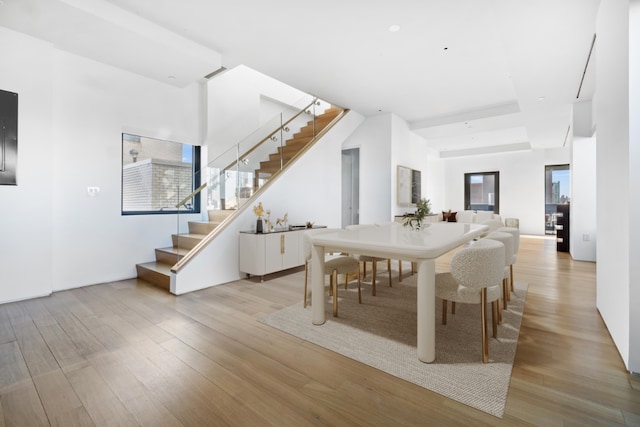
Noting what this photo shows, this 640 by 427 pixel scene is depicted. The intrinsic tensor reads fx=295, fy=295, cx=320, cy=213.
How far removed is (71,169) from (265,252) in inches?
107

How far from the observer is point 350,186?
7266 millimetres

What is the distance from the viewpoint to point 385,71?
446cm

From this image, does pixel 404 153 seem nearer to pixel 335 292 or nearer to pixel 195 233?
pixel 195 233

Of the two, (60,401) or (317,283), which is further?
(317,283)

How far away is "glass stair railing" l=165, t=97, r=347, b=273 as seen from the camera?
165 inches

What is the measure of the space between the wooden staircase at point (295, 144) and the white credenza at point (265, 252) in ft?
3.62

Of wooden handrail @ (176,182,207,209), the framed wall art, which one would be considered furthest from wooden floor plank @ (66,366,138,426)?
the framed wall art

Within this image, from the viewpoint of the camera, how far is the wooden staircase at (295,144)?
4.95 m

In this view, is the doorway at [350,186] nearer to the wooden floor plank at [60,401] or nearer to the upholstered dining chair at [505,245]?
the upholstered dining chair at [505,245]

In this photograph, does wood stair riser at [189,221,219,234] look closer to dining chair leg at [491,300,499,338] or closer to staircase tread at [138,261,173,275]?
staircase tread at [138,261,173,275]

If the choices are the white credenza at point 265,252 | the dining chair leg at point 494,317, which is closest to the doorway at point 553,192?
the dining chair leg at point 494,317

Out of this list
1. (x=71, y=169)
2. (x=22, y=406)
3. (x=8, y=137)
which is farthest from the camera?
(x=71, y=169)

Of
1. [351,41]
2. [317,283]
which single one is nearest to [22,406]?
[317,283]

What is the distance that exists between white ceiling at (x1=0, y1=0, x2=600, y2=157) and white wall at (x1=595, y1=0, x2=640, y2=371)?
78 cm
